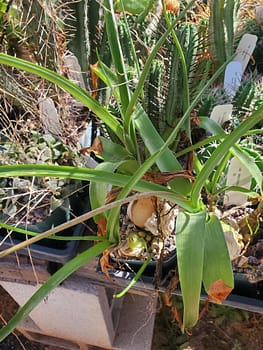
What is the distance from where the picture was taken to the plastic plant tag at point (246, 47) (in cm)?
92

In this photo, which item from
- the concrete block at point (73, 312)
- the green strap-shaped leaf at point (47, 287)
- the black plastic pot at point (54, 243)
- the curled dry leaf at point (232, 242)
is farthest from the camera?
the concrete block at point (73, 312)

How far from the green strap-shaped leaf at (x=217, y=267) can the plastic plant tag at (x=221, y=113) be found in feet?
0.80

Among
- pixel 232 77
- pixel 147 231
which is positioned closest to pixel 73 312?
pixel 147 231

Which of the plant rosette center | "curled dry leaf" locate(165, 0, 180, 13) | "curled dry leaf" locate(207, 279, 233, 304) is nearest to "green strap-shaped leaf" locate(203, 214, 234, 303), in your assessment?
"curled dry leaf" locate(207, 279, 233, 304)

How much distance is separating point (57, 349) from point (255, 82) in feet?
2.68

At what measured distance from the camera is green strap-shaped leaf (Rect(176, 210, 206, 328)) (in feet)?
1.93

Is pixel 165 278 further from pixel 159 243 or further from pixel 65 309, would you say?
pixel 65 309

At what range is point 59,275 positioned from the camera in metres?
0.65

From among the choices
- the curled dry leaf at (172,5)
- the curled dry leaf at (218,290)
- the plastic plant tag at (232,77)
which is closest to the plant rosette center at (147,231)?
the curled dry leaf at (218,290)

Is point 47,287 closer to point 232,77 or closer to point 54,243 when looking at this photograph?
point 54,243

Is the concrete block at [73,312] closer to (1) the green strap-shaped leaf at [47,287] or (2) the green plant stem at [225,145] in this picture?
(1) the green strap-shaped leaf at [47,287]

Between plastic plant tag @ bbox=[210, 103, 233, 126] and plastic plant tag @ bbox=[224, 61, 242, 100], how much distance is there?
0.33ft

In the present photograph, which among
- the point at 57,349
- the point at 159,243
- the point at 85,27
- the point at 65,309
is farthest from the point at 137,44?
the point at 57,349

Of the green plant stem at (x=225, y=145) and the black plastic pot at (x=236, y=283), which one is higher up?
the green plant stem at (x=225, y=145)
